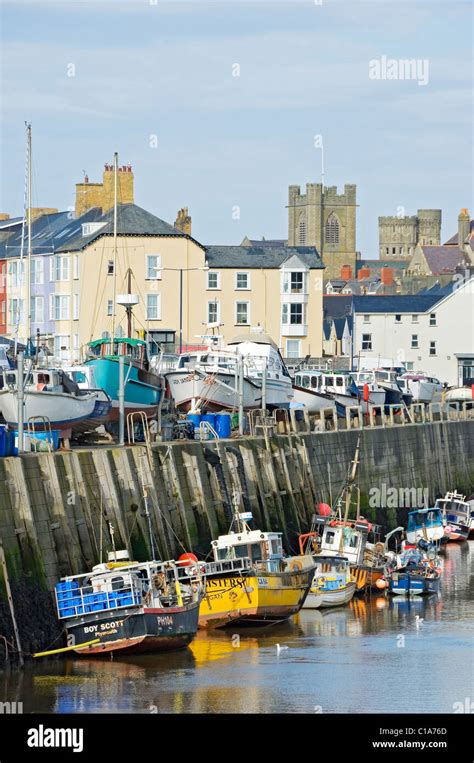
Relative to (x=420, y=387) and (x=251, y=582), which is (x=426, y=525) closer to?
(x=251, y=582)

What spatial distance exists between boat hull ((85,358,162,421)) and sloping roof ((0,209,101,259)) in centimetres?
4155

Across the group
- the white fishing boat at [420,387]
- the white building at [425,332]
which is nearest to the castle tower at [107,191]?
the white fishing boat at [420,387]

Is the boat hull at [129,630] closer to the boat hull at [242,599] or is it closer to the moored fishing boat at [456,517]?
the boat hull at [242,599]

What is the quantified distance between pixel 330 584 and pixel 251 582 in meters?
6.45

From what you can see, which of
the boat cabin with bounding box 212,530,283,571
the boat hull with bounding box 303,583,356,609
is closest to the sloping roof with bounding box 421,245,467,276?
the boat hull with bounding box 303,583,356,609

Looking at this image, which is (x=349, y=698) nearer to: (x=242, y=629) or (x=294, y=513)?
(x=242, y=629)

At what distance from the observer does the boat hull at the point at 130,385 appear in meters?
55.9

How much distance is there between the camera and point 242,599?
45.1m

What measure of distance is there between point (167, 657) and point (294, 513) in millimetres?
17140

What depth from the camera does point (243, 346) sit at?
72500 mm

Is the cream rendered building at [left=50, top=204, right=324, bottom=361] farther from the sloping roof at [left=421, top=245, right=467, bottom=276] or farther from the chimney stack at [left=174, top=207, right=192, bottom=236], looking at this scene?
the sloping roof at [left=421, top=245, right=467, bottom=276]

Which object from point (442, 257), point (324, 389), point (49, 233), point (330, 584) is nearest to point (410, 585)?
point (330, 584)

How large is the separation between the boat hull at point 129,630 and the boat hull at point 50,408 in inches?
357
